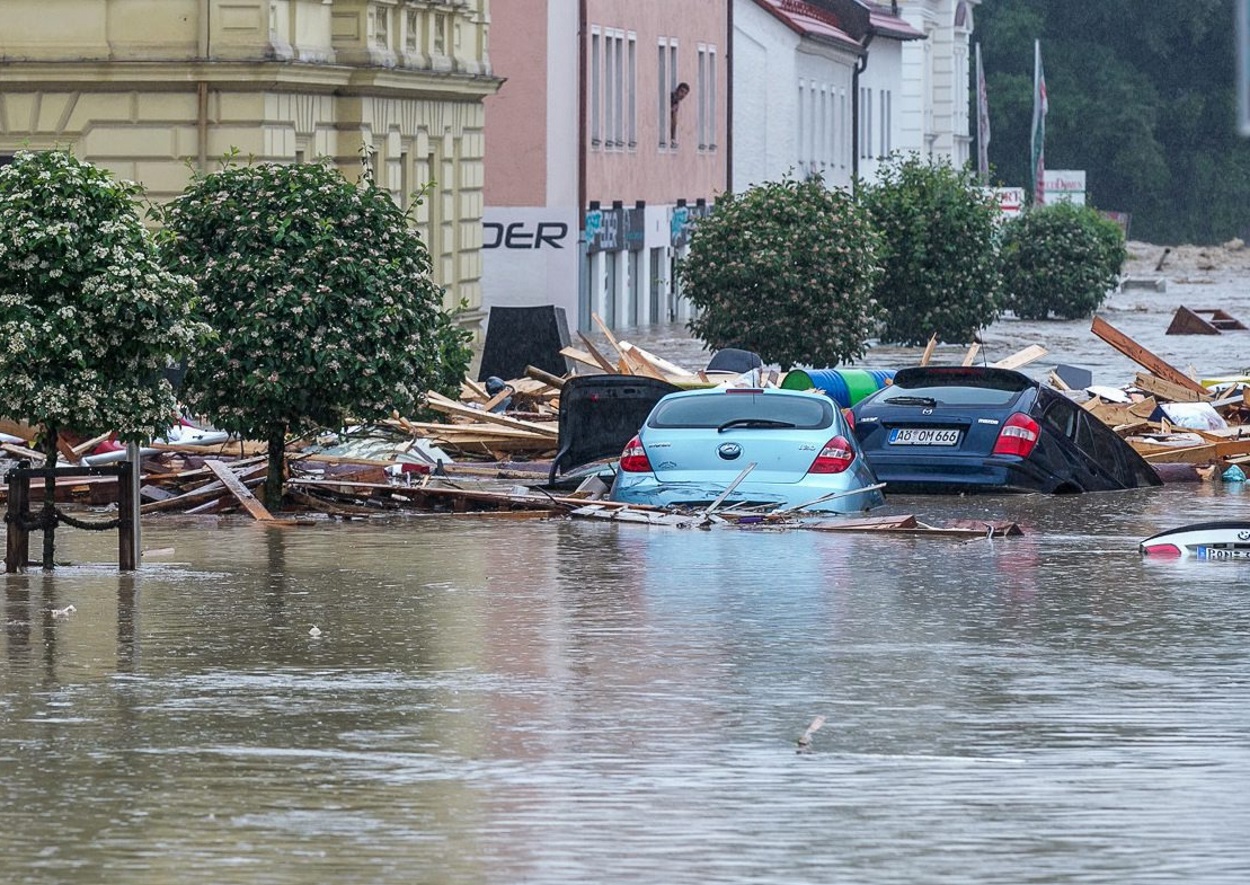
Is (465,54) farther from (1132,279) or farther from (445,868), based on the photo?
(1132,279)

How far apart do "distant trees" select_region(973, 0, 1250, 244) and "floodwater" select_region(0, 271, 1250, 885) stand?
11911cm

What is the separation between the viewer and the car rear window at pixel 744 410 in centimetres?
1970

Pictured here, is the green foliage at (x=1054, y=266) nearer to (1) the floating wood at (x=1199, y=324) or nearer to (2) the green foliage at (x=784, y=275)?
(1) the floating wood at (x=1199, y=324)

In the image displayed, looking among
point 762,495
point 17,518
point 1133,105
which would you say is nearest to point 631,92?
point 762,495

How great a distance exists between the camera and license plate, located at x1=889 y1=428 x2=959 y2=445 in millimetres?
22375

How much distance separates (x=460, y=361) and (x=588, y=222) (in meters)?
26.5

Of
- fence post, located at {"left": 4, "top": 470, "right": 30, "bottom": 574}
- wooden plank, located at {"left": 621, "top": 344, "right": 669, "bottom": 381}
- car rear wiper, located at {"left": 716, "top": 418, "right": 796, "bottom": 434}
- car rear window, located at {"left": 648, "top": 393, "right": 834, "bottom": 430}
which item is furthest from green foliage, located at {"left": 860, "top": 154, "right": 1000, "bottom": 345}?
fence post, located at {"left": 4, "top": 470, "right": 30, "bottom": 574}

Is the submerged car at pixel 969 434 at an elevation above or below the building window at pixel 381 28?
below

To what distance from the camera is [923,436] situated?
22453 mm

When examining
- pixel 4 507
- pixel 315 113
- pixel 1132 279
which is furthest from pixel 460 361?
pixel 1132 279

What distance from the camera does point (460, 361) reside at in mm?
29344

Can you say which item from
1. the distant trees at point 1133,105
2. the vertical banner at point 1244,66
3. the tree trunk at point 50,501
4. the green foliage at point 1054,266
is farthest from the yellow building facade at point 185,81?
the distant trees at point 1133,105

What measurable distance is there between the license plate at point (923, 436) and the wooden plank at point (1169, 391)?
37.0 ft

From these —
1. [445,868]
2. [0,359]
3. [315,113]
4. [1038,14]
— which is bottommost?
[445,868]
